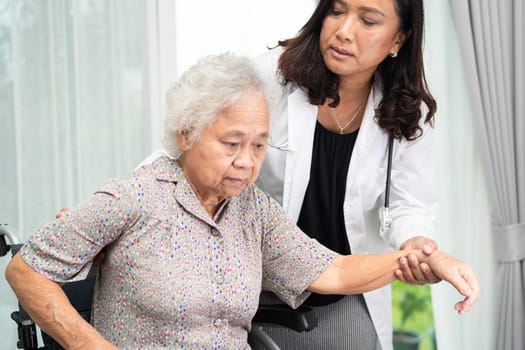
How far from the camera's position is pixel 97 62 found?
2449 millimetres

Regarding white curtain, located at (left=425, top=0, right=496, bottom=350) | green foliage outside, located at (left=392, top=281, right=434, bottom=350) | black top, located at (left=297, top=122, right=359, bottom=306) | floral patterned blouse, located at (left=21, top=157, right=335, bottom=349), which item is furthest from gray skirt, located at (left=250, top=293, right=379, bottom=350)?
green foliage outside, located at (left=392, top=281, right=434, bottom=350)

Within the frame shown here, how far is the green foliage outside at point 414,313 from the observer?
3.36 meters

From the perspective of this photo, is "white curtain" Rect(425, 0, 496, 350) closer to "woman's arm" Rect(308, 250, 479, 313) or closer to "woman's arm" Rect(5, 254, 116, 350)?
"woman's arm" Rect(308, 250, 479, 313)

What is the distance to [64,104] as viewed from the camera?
2375 mm

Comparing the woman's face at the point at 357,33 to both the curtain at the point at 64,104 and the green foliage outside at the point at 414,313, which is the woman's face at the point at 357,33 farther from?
the green foliage outside at the point at 414,313

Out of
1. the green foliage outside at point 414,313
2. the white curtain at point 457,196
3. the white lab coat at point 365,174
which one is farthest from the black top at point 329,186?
the green foliage outside at point 414,313

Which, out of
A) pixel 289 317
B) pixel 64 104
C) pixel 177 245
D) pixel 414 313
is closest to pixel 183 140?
pixel 177 245

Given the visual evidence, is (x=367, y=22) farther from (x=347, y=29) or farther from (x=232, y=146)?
(x=232, y=146)

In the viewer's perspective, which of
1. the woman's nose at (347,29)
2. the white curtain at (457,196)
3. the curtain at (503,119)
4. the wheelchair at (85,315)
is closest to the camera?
the wheelchair at (85,315)

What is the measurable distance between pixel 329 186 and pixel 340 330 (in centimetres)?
44

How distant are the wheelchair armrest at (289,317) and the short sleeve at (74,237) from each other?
21.2 inches

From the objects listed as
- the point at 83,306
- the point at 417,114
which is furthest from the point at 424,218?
the point at 83,306

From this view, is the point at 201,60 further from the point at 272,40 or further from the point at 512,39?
the point at 512,39

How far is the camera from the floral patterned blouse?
1.37 metres
